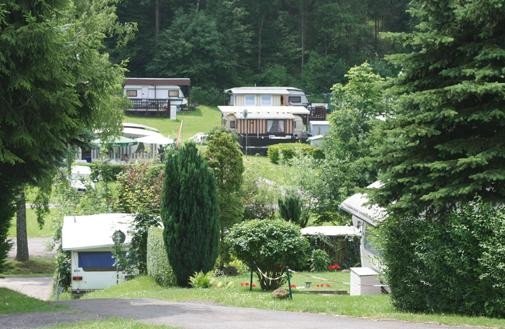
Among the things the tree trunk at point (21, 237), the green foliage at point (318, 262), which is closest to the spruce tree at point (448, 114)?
the green foliage at point (318, 262)

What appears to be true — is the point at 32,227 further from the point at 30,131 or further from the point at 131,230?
the point at 30,131

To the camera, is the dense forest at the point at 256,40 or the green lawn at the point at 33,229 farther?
the dense forest at the point at 256,40

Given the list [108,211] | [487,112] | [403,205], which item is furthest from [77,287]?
[487,112]

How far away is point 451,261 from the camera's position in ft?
49.0

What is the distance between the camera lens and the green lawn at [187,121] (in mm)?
65188

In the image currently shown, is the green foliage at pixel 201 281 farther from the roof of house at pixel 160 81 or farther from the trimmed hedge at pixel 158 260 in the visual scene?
the roof of house at pixel 160 81

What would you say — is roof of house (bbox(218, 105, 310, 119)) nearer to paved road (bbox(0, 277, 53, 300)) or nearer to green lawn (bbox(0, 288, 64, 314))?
paved road (bbox(0, 277, 53, 300))

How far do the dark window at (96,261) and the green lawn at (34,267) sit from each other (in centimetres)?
832

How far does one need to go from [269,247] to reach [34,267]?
57.3 feet

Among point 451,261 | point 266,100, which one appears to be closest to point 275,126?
point 266,100

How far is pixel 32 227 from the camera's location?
4228 centimetres

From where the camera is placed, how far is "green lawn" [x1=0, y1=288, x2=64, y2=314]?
15.2 meters

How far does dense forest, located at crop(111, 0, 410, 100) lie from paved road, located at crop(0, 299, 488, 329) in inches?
2534

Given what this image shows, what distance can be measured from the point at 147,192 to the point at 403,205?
1358cm
